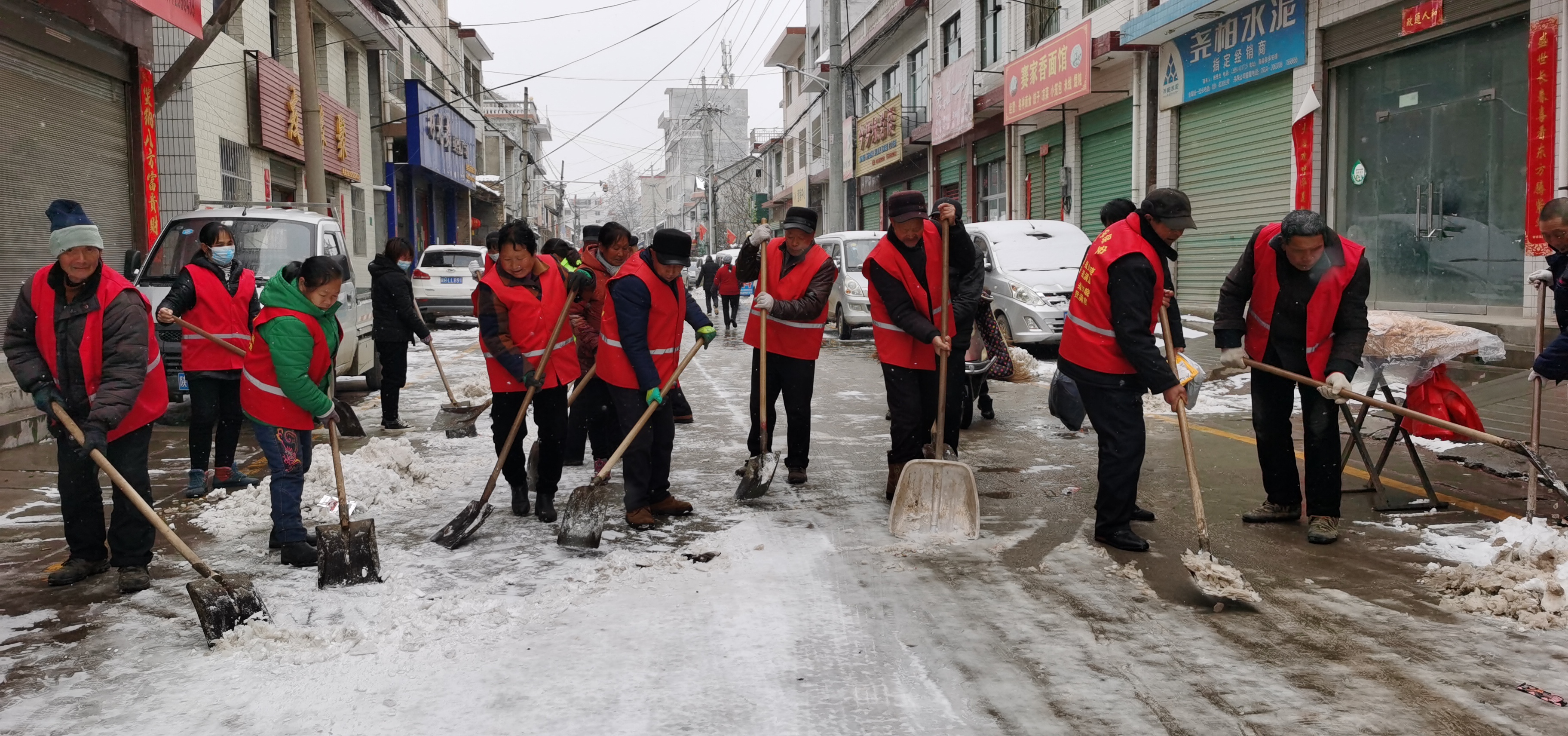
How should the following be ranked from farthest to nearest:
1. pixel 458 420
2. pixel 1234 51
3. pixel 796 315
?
pixel 1234 51
pixel 458 420
pixel 796 315

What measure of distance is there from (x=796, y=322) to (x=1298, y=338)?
2.64 metres

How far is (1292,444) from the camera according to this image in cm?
541

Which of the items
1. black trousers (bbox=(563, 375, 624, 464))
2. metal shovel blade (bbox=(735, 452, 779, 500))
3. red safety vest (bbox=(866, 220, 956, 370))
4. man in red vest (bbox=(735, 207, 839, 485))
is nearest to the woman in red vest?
black trousers (bbox=(563, 375, 624, 464))

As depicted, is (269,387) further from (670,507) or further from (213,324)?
(670,507)

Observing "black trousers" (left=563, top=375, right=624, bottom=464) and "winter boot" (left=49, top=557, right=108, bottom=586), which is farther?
"black trousers" (left=563, top=375, right=624, bottom=464)

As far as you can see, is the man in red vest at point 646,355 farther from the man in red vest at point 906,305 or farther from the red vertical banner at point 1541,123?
the red vertical banner at point 1541,123

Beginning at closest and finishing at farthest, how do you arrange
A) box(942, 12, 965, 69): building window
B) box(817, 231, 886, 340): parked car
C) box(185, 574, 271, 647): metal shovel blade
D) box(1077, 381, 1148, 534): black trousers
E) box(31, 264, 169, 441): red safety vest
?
box(185, 574, 271, 647): metal shovel blade, box(31, 264, 169, 441): red safety vest, box(1077, 381, 1148, 534): black trousers, box(817, 231, 886, 340): parked car, box(942, 12, 965, 69): building window

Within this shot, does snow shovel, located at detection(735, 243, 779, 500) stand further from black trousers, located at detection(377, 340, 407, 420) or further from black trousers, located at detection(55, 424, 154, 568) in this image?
black trousers, located at detection(377, 340, 407, 420)

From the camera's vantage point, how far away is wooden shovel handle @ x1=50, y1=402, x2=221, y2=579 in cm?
412

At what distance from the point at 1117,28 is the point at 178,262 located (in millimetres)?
14772

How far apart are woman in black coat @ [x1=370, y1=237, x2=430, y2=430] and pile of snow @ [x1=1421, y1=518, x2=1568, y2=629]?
23.5 ft

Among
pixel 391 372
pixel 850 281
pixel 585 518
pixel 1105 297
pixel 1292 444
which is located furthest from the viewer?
pixel 850 281

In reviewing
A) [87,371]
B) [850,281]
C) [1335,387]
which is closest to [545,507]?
[87,371]

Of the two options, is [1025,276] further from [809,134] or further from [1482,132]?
[809,134]
